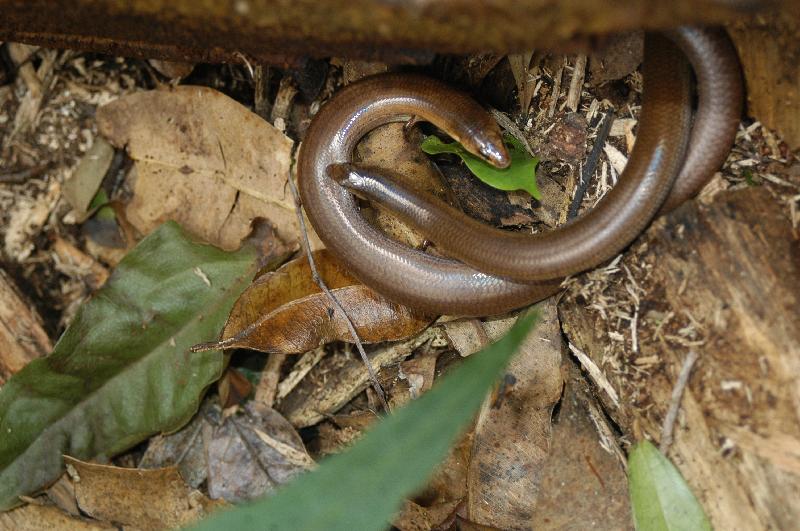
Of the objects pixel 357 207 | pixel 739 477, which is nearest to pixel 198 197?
pixel 357 207

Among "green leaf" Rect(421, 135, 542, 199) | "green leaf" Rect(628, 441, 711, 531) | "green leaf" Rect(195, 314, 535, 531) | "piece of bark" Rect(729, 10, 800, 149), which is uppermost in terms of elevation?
"piece of bark" Rect(729, 10, 800, 149)

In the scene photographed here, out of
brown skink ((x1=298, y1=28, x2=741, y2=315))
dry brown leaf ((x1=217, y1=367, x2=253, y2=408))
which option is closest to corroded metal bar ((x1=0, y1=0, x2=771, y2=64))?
brown skink ((x1=298, y1=28, x2=741, y2=315))

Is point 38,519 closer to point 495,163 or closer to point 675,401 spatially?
point 495,163

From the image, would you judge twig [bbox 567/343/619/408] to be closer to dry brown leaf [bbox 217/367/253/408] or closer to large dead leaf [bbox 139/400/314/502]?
large dead leaf [bbox 139/400/314/502]

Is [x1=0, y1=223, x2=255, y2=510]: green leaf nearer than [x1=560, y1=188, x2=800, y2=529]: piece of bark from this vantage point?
No

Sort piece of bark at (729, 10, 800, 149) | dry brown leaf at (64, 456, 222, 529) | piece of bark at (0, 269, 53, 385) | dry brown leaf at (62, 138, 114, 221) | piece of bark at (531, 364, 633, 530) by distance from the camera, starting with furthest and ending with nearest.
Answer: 1. dry brown leaf at (62, 138, 114, 221)
2. piece of bark at (0, 269, 53, 385)
3. dry brown leaf at (64, 456, 222, 529)
4. piece of bark at (531, 364, 633, 530)
5. piece of bark at (729, 10, 800, 149)

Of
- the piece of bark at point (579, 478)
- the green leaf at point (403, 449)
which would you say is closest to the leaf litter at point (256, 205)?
the piece of bark at point (579, 478)
